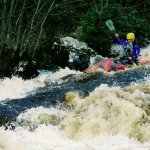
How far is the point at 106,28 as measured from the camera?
17547 mm

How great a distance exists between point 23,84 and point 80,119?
4853 millimetres

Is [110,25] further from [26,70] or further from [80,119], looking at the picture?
[80,119]

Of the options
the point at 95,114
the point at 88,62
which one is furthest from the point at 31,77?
the point at 95,114

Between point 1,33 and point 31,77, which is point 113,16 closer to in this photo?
point 1,33

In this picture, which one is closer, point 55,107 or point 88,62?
point 55,107

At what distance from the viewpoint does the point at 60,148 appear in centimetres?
691

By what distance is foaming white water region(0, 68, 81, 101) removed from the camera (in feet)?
37.0

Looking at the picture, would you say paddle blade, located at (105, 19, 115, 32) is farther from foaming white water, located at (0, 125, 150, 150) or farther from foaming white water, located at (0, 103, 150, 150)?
foaming white water, located at (0, 125, 150, 150)

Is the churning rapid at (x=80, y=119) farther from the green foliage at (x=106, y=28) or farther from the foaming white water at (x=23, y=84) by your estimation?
the green foliage at (x=106, y=28)

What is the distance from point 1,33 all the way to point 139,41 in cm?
553

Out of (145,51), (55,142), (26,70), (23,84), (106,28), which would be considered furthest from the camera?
(145,51)

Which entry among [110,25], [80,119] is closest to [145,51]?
[110,25]

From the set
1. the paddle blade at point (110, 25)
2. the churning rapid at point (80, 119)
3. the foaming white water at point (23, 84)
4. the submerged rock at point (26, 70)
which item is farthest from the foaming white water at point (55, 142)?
the paddle blade at point (110, 25)

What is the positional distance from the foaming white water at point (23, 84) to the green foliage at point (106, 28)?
3.02 metres
